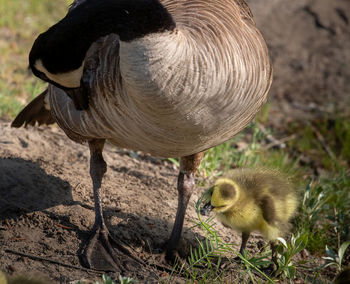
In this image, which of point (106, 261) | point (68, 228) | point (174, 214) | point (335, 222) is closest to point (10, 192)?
point (68, 228)

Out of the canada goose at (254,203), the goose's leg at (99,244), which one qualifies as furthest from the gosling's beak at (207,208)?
the goose's leg at (99,244)

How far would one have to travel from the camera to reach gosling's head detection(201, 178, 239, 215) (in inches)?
125

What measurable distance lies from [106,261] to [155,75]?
4.57 ft

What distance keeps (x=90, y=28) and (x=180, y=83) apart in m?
0.52

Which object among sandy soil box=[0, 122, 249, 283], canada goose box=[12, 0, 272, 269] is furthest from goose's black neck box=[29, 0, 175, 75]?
sandy soil box=[0, 122, 249, 283]

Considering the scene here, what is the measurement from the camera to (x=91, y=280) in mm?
3025

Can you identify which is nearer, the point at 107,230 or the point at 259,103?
the point at 259,103

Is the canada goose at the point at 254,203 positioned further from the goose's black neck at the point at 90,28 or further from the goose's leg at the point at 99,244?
the goose's black neck at the point at 90,28

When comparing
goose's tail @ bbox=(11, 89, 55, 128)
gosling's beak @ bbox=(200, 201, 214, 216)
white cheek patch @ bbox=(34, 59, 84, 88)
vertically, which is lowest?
gosling's beak @ bbox=(200, 201, 214, 216)

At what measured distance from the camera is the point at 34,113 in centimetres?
429

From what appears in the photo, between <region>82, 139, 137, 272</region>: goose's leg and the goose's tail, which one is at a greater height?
the goose's tail

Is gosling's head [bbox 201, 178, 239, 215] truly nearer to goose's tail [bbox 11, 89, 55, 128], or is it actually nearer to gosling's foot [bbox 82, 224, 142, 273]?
gosling's foot [bbox 82, 224, 142, 273]

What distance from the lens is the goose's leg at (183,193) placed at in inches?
142

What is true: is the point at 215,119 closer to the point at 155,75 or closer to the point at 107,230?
the point at 155,75
